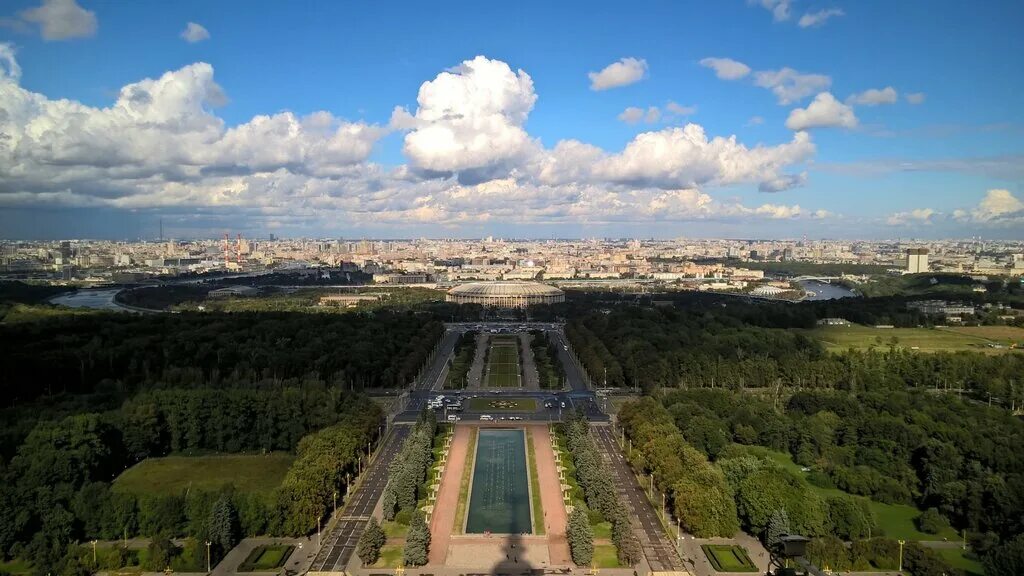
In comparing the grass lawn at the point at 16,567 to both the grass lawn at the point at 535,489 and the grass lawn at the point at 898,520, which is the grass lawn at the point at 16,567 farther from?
the grass lawn at the point at 898,520

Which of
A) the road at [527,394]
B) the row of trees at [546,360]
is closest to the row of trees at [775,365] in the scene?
the road at [527,394]

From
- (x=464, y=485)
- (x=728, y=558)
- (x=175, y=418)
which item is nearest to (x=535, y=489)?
(x=464, y=485)

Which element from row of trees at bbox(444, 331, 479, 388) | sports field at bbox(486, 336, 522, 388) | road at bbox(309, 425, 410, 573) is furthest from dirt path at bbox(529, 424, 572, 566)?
sports field at bbox(486, 336, 522, 388)

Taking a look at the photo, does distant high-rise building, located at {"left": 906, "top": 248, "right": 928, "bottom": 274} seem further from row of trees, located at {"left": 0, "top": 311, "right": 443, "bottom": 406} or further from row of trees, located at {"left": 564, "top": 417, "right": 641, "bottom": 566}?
row of trees, located at {"left": 564, "top": 417, "right": 641, "bottom": 566}

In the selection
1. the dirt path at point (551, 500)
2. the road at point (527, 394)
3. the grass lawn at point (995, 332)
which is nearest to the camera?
the dirt path at point (551, 500)

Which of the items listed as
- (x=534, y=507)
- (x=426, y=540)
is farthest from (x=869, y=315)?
(x=426, y=540)

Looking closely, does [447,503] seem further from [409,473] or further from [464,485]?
[464,485]
